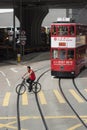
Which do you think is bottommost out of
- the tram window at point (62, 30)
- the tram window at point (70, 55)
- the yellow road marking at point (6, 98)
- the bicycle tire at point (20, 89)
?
the yellow road marking at point (6, 98)

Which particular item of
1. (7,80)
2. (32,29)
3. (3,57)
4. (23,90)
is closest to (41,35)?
(32,29)

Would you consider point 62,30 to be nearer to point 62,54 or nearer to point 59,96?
point 62,54

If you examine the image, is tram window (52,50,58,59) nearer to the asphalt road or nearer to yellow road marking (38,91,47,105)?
the asphalt road

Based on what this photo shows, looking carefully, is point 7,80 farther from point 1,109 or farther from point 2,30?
point 2,30

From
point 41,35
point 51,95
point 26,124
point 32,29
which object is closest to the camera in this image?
point 26,124

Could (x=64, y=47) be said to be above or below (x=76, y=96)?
above

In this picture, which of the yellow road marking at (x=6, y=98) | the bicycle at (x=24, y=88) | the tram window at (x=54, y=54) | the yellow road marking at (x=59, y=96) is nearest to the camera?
the yellow road marking at (x=6, y=98)

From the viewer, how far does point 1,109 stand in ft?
87.3

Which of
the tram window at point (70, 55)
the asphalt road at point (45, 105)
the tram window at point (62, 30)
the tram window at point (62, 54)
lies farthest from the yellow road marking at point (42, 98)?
the tram window at point (62, 30)

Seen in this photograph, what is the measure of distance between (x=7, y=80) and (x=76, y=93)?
32.0ft

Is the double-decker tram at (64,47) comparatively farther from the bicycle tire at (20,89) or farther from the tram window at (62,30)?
the bicycle tire at (20,89)

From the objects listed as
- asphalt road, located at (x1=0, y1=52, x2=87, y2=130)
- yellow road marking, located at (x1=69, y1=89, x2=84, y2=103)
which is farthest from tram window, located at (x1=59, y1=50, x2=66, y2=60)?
yellow road marking, located at (x1=69, y1=89, x2=84, y2=103)

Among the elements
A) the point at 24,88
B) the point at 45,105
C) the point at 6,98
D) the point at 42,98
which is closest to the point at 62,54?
the point at 24,88

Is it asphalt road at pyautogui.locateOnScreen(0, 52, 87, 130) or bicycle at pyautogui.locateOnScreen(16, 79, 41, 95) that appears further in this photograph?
bicycle at pyautogui.locateOnScreen(16, 79, 41, 95)
